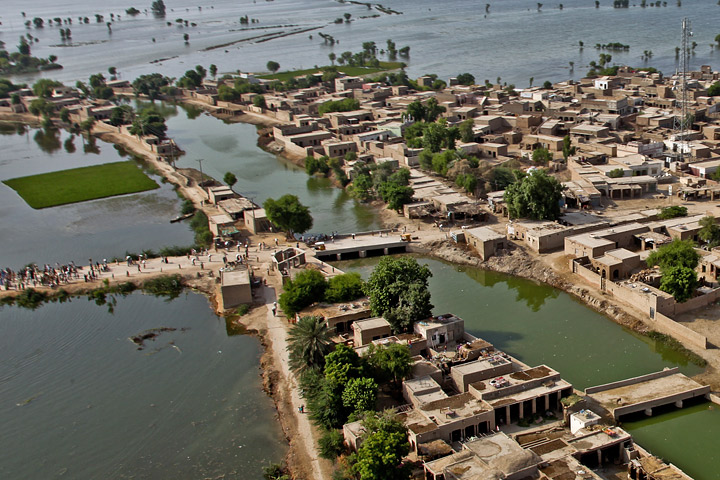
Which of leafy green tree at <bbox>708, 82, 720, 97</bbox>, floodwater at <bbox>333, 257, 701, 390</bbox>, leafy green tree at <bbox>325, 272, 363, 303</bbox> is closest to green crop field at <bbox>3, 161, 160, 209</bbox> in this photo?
floodwater at <bbox>333, 257, 701, 390</bbox>

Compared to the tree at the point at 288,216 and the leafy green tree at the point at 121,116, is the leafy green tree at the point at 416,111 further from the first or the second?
the leafy green tree at the point at 121,116

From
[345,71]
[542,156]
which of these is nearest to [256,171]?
[542,156]

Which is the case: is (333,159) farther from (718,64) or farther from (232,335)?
(718,64)

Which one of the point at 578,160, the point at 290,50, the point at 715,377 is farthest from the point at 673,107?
the point at 290,50

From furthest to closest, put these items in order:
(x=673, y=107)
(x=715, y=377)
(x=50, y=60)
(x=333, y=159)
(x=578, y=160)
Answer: (x=50, y=60) < (x=673, y=107) < (x=333, y=159) < (x=578, y=160) < (x=715, y=377)

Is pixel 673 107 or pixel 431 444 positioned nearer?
pixel 431 444

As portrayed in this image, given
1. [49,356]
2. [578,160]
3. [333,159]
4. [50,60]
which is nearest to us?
[49,356]
